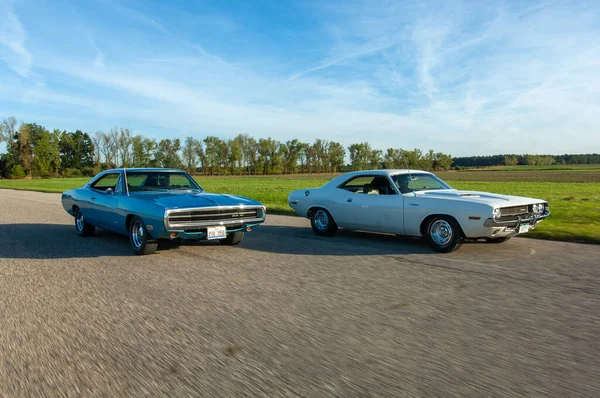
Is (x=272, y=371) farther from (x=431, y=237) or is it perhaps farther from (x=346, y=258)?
(x=431, y=237)

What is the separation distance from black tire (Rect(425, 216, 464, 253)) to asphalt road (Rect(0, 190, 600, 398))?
0.27 metres

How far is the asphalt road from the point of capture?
2771 millimetres

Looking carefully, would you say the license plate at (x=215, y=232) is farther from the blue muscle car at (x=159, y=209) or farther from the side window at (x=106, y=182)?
the side window at (x=106, y=182)

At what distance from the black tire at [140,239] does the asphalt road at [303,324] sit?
237 mm

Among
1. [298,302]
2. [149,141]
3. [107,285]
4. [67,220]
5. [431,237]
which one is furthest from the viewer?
[149,141]

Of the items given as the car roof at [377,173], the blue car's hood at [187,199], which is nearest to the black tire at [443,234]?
the car roof at [377,173]

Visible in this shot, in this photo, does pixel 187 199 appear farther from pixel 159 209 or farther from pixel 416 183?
pixel 416 183

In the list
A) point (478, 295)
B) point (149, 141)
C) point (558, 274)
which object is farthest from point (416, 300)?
point (149, 141)

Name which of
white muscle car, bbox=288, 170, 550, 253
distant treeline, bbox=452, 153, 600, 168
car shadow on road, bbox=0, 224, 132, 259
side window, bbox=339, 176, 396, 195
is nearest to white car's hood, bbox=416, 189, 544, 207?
white muscle car, bbox=288, 170, 550, 253

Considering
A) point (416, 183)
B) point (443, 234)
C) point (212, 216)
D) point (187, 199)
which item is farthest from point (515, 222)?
point (187, 199)

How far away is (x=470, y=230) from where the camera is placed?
6.83 meters

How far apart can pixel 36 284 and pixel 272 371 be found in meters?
3.80

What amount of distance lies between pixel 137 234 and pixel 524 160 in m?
209

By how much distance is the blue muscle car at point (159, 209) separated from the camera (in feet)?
22.3
